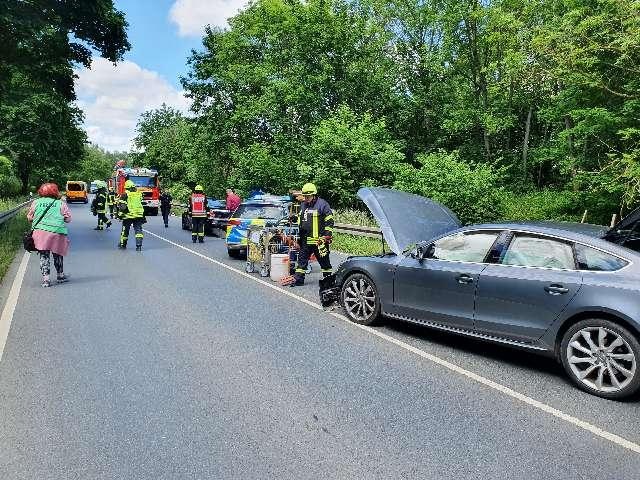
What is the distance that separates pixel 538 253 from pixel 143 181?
30.2 metres

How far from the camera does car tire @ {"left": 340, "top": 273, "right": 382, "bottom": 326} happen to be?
21.8 feet

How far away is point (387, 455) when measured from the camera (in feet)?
11.0

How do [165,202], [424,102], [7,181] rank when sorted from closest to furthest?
[165,202] → [424,102] → [7,181]

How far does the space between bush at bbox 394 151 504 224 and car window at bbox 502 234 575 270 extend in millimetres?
13683

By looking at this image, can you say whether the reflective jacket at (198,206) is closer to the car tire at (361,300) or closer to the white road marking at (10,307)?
the white road marking at (10,307)

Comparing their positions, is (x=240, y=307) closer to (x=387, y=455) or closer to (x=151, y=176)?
(x=387, y=455)

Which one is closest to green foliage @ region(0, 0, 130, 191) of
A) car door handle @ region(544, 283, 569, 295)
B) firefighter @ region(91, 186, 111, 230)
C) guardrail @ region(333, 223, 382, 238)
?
firefighter @ region(91, 186, 111, 230)

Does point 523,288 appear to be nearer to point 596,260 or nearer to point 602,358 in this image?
point 596,260

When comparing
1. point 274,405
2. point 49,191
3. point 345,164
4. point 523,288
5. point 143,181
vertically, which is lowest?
point 274,405

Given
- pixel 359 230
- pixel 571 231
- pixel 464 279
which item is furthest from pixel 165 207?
pixel 571 231

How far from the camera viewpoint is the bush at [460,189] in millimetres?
18984

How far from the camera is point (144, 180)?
3203 cm

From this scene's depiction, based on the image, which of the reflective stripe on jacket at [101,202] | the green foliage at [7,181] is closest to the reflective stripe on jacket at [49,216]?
the reflective stripe on jacket at [101,202]

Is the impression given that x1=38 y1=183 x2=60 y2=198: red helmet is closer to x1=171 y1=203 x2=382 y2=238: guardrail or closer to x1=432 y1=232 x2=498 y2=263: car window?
x1=432 y1=232 x2=498 y2=263: car window
